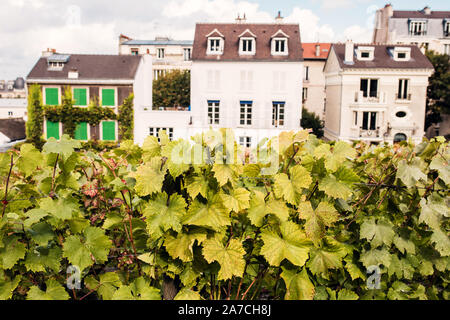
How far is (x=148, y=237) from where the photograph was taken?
266cm

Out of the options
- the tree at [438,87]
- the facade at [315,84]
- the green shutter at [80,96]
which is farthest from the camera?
the facade at [315,84]

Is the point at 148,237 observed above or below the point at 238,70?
below

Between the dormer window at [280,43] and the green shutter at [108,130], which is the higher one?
the dormer window at [280,43]

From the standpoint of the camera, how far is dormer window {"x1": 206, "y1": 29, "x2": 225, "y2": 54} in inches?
1137

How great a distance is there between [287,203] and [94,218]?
5.20ft

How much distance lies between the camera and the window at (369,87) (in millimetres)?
30791

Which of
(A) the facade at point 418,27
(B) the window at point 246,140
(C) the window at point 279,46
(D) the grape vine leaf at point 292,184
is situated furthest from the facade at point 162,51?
(D) the grape vine leaf at point 292,184

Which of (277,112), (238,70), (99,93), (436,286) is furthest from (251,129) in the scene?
(436,286)

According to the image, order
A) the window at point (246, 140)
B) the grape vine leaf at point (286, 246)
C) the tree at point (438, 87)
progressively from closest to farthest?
the grape vine leaf at point (286, 246)
the window at point (246, 140)
the tree at point (438, 87)

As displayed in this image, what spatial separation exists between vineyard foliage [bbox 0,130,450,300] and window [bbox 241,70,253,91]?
26.5m

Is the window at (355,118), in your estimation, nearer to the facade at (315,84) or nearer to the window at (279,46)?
the window at (279,46)

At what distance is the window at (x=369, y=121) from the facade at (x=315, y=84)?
12197mm

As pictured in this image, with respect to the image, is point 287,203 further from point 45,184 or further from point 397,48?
point 397,48

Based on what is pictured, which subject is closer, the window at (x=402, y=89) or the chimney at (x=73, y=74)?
the chimney at (x=73, y=74)
